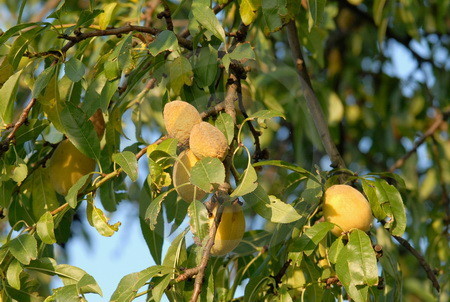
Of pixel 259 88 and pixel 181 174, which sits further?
pixel 259 88

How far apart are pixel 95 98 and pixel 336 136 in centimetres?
107

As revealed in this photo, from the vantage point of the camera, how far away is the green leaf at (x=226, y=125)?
3.10 feet

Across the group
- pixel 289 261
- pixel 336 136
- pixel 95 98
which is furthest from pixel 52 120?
pixel 336 136

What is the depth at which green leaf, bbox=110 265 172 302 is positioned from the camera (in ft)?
2.79

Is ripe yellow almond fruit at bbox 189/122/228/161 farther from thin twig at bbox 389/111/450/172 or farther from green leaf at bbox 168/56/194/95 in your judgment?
thin twig at bbox 389/111/450/172

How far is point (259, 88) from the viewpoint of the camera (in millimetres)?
1573

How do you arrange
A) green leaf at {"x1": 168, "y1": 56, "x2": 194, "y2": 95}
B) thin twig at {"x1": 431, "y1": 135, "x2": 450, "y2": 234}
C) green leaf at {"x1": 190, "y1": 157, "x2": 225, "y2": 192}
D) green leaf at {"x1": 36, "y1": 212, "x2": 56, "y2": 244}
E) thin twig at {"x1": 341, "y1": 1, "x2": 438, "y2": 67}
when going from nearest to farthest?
1. green leaf at {"x1": 190, "y1": 157, "x2": 225, "y2": 192}
2. green leaf at {"x1": 36, "y1": 212, "x2": 56, "y2": 244}
3. green leaf at {"x1": 168, "y1": 56, "x2": 194, "y2": 95}
4. thin twig at {"x1": 431, "y1": 135, "x2": 450, "y2": 234}
5. thin twig at {"x1": 341, "y1": 1, "x2": 438, "y2": 67}

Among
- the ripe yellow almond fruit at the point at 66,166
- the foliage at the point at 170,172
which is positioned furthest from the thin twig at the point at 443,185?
the ripe yellow almond fruit at the point at 66,166

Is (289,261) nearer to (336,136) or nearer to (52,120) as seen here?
(52,120)

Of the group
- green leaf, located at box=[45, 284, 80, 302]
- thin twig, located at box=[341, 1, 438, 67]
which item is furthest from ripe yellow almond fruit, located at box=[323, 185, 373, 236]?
thin twig, located at box=[341, 1, 438, 67]

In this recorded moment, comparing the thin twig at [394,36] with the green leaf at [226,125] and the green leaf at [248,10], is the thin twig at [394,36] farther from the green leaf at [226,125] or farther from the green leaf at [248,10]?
the green leaf at [226,125]

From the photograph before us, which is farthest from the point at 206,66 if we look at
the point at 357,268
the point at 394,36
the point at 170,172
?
the point at 394,36

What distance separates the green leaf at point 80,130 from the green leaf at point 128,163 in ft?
0.32

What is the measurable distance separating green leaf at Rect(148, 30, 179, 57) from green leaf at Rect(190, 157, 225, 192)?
175mm
